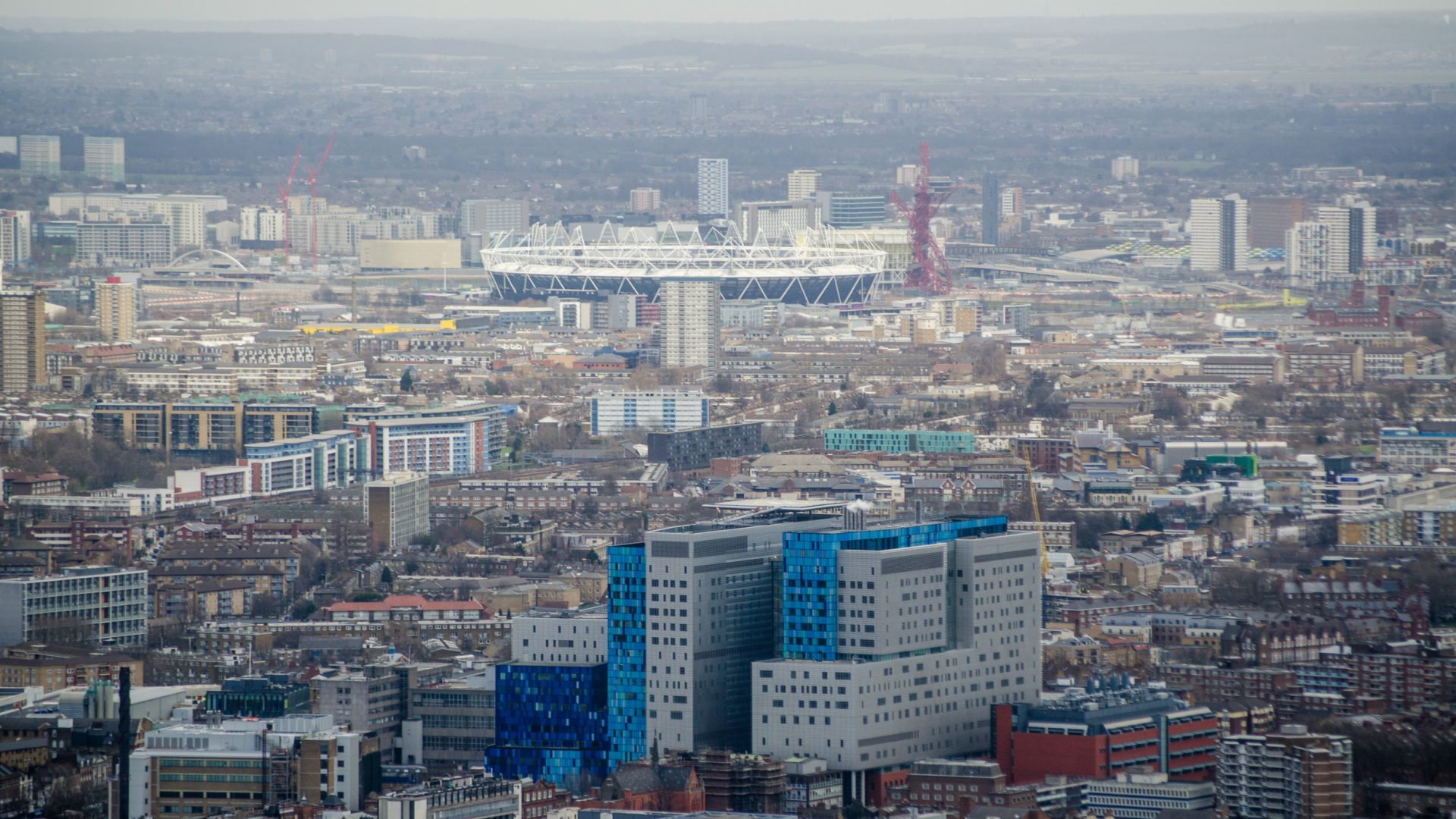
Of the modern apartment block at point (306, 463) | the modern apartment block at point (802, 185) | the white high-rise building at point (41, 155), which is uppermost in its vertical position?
the white high-rise building at point (41, 155)

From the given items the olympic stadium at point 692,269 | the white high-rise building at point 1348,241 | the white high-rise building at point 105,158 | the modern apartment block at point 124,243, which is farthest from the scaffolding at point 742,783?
the white high-rise building at point 105,158

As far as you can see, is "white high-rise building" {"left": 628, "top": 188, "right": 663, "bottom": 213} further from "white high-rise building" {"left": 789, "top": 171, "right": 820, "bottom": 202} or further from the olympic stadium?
the olympic stadium

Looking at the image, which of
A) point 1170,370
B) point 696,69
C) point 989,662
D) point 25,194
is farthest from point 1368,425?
point 696,69

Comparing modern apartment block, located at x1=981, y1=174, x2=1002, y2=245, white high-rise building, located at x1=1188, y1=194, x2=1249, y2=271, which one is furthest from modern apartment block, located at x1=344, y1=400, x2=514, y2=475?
modern apartment block, located at x1=981, y1=174, x2=1002, y2=245

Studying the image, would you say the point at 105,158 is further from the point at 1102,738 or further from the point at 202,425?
the point at 1102,738

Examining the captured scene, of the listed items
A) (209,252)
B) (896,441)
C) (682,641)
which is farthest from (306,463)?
(209,252)

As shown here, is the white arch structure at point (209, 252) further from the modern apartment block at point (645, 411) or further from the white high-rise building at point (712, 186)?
the modern apartment block at point (645, 411)

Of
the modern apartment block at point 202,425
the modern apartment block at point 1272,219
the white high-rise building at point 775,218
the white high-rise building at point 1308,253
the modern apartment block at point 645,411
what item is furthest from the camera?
the white high-rise building at point 775,218
